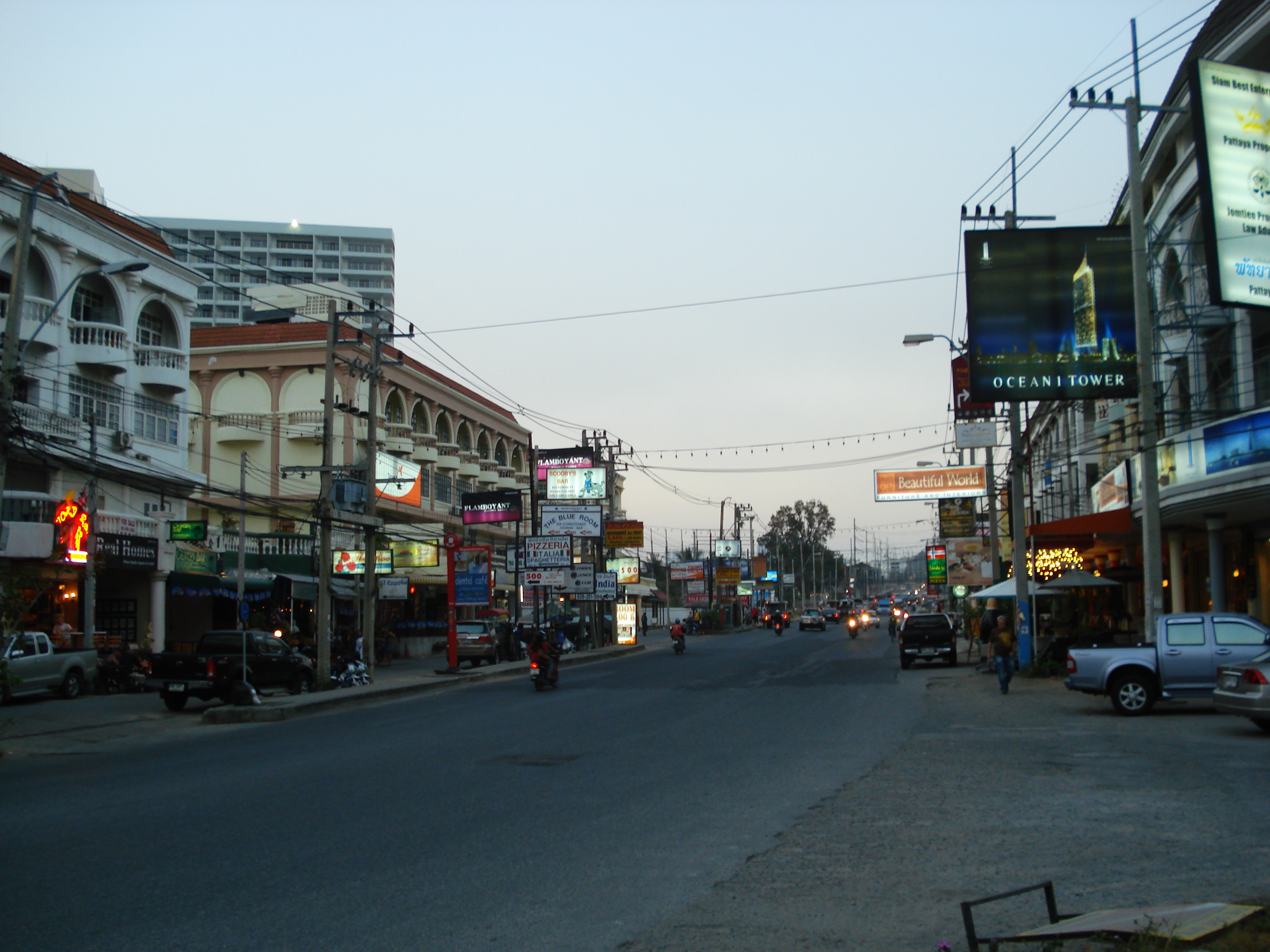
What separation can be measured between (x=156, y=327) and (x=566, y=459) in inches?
1166

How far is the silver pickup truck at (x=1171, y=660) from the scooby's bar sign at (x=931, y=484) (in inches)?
1103

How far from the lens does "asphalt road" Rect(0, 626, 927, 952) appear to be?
7.10m

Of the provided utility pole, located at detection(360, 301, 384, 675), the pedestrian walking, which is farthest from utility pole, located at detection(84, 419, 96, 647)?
the pedestrian walking

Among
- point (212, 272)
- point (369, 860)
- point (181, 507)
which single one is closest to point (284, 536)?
point (181, 507)

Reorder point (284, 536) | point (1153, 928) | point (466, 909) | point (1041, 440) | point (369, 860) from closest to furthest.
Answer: point (1153, 928) < point (466, 909) < point (369, 860) < point (284, 536) < point (1041, 440)

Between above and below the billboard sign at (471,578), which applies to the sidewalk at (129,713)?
below

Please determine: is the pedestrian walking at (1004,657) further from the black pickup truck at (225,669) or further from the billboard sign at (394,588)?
the billboard sign at (394,588)

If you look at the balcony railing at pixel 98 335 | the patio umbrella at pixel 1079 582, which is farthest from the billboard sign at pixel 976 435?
the balcony railing at pixel 98 335

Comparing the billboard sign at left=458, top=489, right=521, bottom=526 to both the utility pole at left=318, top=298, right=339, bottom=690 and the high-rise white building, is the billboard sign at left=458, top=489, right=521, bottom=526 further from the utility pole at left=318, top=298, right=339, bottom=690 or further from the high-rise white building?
the high-rise white building

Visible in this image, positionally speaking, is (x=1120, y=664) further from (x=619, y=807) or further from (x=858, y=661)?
(x=858, y=661)

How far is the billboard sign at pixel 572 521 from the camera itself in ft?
187

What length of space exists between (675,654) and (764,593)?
8899cm

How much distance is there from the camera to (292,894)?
7797 millimetres

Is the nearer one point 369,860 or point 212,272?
point 369,860
